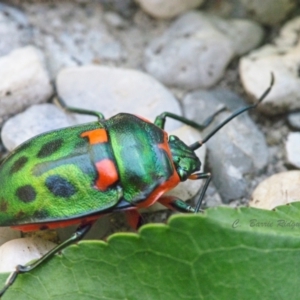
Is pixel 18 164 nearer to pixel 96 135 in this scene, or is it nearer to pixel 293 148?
pixel 96 135

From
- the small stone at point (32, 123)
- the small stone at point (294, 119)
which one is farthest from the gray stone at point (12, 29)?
the small stone at point (294, 119)

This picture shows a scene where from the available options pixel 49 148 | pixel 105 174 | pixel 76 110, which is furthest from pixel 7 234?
pixel 76 110

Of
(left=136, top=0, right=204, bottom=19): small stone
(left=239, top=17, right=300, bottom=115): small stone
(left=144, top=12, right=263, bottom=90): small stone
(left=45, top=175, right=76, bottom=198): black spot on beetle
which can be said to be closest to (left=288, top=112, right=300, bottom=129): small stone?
(left=239, top=17, right=300, bottom=115): small stone

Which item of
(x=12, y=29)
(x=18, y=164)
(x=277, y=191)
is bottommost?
(x=277, y=191)

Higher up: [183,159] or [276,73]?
[276,73]

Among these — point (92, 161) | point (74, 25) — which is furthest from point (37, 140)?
point (74, 25)

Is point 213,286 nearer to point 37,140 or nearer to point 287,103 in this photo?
point 37,140

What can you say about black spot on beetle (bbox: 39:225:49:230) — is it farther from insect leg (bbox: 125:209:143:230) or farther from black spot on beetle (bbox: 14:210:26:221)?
insect leg (bbox: 125:209:143:230)
